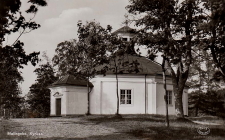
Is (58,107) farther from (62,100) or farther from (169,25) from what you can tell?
(169,25)

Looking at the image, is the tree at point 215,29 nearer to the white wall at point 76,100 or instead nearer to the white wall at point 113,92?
the white wall at point 113,92

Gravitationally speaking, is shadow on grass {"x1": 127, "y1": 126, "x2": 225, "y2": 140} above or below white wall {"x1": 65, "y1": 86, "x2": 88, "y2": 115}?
below

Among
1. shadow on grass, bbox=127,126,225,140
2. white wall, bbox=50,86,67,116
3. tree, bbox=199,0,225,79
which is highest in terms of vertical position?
tree, bbox=199,0,225,79

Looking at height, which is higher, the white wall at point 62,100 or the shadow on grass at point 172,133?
the white wall at point 62,100

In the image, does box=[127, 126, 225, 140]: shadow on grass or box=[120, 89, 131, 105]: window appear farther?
box=[120, 89, 131, 105]: window

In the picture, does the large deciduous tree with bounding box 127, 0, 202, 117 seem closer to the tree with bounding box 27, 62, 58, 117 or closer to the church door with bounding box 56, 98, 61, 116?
the church door with bounding box 56, 98, 61, 116

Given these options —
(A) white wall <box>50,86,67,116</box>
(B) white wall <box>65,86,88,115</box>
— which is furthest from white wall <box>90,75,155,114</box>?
(A) white wall <box>50,86,67,116</box>

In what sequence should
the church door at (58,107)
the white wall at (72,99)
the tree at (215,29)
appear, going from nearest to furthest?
the tree at (215,29) < the white wall at (72,99) < the church door at (58,107)

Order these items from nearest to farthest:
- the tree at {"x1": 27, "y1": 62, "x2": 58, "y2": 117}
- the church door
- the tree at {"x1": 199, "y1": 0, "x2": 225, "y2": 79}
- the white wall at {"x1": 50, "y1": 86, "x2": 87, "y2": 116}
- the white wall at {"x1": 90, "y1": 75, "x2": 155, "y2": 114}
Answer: the tree at {"x1": 199, "y1": 0, "x2": 225, "y2": 79} → the white wall at {"x1": 90, "y1": 75, "x2": 155, "y2": 114} → the white wall at {"x1": 50, "y1": 86, "x2": 87, "y2": 116} → the church door → the tree at {"x1": 27, "y1": 62, "x2": 58, "y2": 117}

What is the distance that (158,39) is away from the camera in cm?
1811

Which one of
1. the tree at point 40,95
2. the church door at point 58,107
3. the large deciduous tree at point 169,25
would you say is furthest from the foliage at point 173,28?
the tree at point 40,95

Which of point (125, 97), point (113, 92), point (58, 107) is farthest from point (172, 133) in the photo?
point (58, 107)

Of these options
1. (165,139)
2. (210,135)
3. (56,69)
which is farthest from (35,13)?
(56,69)

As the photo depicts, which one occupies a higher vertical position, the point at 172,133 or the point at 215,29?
the point at 215,29
